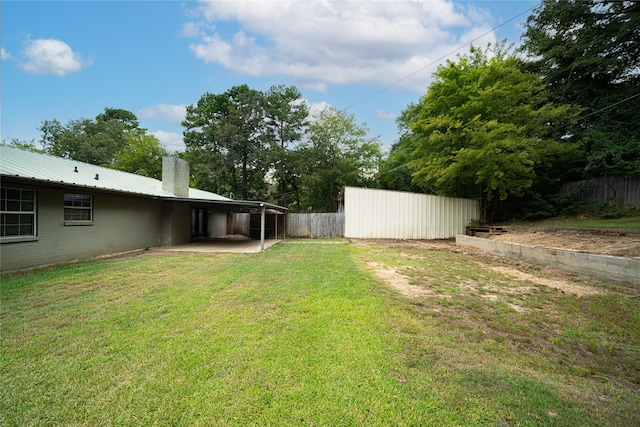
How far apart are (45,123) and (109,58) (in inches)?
1018

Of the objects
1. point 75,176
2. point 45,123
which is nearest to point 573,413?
point 75,176

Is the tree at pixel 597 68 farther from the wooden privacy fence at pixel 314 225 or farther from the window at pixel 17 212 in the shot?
the window at pixel 17 212

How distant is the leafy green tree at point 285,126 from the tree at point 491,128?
1191 cm

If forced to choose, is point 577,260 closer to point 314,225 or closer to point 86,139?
point 314,225

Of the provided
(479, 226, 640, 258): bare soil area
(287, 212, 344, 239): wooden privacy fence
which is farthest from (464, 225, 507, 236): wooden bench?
(287, 212, 344, 239): wooden privacy fence

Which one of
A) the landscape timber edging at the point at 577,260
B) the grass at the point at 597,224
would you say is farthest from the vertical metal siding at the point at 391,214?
the landscape timber edging at the point at 577,260

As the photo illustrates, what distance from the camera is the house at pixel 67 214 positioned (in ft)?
19.8

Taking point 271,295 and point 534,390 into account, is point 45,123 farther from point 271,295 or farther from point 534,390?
point 534,390

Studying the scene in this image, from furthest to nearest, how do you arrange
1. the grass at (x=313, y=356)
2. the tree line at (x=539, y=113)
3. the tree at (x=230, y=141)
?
1. the tree at (x=230, y=141)
2. the tree line at (x=539, y=113)
3. the grass at (x=313, y=356)

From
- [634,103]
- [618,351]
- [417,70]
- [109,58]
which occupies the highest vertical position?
[109,58]

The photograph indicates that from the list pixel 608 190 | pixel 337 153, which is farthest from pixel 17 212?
pixel 337 153

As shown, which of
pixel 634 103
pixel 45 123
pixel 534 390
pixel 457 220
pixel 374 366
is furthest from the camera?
pixel 45 123

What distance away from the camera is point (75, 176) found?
7664mm

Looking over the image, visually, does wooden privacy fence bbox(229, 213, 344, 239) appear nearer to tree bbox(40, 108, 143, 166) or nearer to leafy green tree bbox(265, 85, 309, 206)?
leafy green tree bbox(265, 85, 309, 206)
